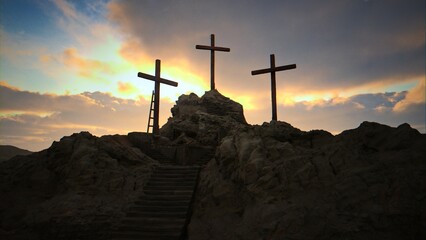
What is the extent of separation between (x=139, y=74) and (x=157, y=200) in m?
9.93

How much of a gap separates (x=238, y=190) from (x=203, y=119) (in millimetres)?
12549

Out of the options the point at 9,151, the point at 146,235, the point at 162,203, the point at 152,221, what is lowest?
the point at 146,235

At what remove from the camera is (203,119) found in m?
22.2

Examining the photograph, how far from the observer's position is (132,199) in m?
10.6

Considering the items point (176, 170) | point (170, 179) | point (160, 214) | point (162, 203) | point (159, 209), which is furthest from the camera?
point (176, 170)

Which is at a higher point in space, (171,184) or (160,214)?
(171,184)

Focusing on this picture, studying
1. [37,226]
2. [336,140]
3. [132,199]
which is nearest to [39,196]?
[37,226]

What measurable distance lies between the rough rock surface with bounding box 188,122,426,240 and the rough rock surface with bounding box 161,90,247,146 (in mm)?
8045

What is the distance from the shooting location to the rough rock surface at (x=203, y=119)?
2017 cm

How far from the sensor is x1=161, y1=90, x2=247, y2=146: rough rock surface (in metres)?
20.2

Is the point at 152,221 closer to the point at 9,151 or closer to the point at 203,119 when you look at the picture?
the point at 203,119

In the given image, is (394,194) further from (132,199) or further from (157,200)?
(132,199)

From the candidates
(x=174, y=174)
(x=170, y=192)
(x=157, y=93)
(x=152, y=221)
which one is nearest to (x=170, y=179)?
(x=174, y=174)

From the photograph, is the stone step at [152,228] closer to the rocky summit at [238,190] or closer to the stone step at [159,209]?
the rocky summit at [238,190]
